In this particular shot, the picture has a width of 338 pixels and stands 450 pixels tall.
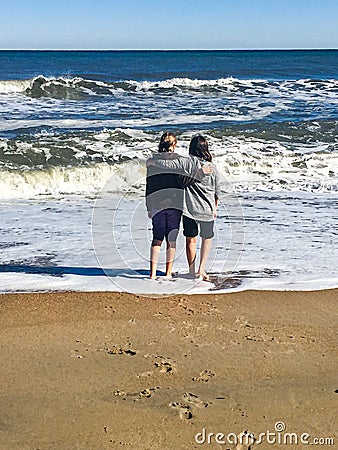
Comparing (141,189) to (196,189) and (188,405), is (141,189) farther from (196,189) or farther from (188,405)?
(188,405)

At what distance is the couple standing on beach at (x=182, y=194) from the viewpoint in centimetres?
570

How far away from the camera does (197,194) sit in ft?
19.1

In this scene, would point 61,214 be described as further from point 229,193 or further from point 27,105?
point 27,105

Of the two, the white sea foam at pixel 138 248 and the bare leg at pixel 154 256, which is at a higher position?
the bare leg at pixel 154 256

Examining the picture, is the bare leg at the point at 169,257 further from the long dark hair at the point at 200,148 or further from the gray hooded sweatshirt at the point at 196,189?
the long dark hair at the point at 200,148

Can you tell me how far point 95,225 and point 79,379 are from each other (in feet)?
15.0

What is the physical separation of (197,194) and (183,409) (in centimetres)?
257

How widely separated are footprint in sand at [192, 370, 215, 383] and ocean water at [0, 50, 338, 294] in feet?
5.27

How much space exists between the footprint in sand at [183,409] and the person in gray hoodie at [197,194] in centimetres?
237

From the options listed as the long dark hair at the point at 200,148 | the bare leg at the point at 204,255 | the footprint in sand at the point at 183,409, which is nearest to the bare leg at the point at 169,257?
the bare leg at the point at 204,255

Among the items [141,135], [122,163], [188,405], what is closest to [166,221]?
[188,405]

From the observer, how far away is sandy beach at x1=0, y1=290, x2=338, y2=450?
343 cm

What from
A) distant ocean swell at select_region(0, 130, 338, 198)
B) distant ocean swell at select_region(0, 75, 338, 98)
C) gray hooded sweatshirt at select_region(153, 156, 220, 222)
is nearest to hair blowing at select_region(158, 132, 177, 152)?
gray hooded sweatshirt at select_region(153, 156, 220, 222)

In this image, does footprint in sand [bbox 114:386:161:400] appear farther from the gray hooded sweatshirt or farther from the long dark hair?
the long dark hair
